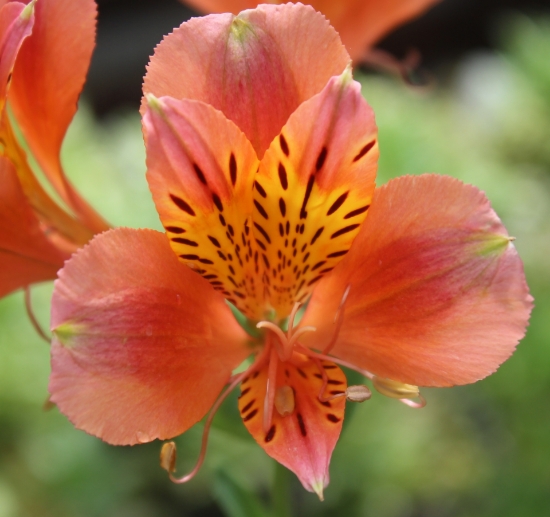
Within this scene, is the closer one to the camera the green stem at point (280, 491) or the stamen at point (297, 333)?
the stamen at point (297, 333)

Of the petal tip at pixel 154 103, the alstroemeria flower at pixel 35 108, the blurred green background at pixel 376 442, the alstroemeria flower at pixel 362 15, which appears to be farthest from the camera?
the blurred green background at pixel 376 442

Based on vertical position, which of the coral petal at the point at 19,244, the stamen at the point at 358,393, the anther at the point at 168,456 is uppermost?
the coral petal at the point at 19,244

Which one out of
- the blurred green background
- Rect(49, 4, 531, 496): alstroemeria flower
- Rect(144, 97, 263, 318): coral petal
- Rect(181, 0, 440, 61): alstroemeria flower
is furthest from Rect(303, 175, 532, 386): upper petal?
the blurred green background

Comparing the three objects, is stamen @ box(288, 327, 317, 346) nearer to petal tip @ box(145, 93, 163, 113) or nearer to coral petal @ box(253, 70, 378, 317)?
coral petal @ box(253, 70, 378, 317)

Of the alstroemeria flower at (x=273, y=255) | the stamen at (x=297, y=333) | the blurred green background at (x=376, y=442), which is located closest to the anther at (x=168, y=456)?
the alstroemeria flower at (x=273, y=255)

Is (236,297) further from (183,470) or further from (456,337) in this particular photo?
(183,470)

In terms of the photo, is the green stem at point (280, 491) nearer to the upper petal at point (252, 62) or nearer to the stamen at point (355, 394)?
the stamen at point (355, 394)

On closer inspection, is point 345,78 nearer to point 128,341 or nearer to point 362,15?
point 128,341

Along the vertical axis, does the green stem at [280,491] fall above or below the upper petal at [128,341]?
below
